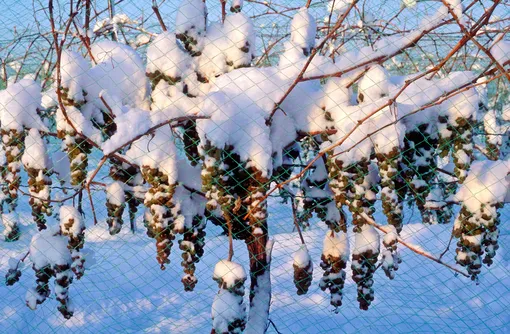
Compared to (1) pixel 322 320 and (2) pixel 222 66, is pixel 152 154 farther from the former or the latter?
(1) pixel 322 320

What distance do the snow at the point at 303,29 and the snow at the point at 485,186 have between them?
0.56 meters

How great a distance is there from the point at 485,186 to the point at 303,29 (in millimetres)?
644

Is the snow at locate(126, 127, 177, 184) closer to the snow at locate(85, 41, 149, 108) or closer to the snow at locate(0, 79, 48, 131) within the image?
the snow at locate(85, 41, 149, 108)

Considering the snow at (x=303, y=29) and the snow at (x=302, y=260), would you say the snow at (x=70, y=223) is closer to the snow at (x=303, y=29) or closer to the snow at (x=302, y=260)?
the snow at (x=302, y=260)

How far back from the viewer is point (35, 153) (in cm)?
148

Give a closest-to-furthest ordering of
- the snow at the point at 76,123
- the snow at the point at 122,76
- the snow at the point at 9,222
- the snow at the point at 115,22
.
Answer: the snow at the point at 76,123, the snow at the point at 122,76, the snow at the point at 115,22, the snow at the point at 9,222

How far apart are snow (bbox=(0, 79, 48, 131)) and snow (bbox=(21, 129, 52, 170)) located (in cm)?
3

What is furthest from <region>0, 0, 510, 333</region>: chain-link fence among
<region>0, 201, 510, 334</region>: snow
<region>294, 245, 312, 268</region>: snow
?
<region>0, 201, 510, 334</region>: snow

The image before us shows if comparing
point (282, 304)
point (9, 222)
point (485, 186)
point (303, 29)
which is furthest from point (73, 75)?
point (9, 222)

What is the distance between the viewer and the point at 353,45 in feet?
7.60

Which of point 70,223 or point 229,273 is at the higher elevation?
point 70,223

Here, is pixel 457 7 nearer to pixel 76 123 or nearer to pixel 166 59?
pixel 166 59

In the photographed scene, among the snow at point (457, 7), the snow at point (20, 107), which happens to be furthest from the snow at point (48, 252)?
the snow at point (457, 7)

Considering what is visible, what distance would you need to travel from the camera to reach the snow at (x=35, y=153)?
4.80ft
